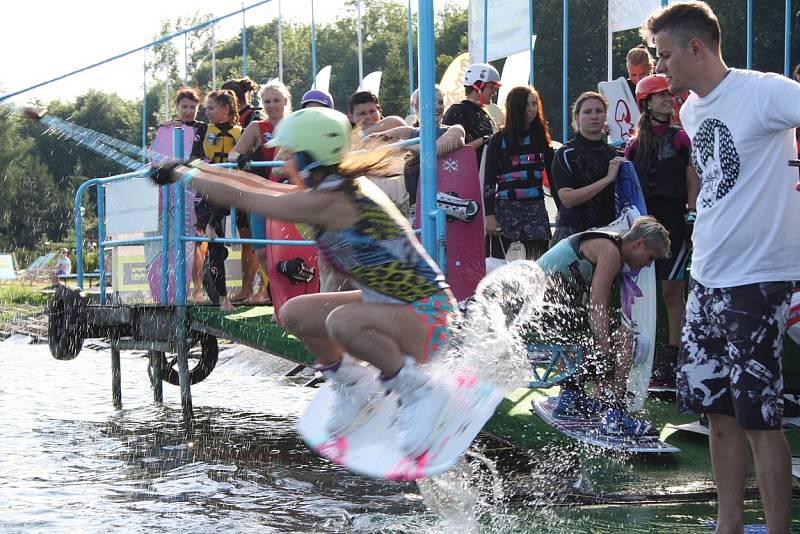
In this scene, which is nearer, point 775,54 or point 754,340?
point 754,340

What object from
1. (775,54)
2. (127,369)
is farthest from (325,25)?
(127,369)

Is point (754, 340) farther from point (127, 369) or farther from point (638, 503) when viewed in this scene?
point (127, 369)

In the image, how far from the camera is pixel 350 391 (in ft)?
15.6

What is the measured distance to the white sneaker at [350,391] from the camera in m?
4.66

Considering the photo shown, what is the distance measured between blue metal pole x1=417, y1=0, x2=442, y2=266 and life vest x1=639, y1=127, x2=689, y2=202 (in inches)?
56.7

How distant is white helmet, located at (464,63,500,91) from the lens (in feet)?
24.9

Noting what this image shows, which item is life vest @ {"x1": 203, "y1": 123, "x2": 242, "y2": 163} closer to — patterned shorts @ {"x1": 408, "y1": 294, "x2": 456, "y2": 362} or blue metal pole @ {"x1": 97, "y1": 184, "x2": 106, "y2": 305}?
blue metal pole @ {"x1": 97, "y1": 184, "x2": 106, "y2": 305}

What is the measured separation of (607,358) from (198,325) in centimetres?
375

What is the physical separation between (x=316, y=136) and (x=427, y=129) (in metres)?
1.85

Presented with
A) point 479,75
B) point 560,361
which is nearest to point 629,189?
point 560,361

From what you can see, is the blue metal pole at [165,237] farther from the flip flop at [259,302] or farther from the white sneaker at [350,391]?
the white sneaker at [350,391]

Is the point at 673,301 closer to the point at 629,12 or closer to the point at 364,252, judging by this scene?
the point at 364,252

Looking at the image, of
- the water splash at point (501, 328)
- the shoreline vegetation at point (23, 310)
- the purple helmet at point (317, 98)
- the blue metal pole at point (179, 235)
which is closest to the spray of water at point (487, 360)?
the water splash at point (501, 328)

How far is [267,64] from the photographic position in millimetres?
74312
